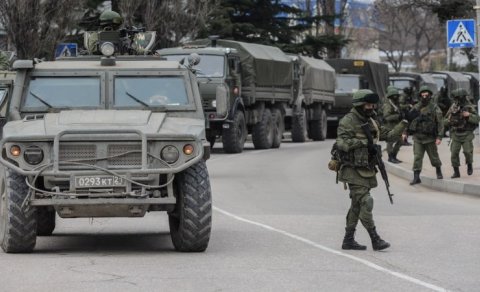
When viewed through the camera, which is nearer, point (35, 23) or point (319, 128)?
point (35, 23)

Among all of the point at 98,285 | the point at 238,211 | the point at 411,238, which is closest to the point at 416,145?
the point at 238,211

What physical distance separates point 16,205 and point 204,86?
18.5 meters

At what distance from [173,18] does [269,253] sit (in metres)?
32.6

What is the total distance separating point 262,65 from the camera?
115 ft

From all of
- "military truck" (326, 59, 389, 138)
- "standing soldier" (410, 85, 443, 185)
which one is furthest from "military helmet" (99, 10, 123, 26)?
"military truck" (326, 59, 389, 138)

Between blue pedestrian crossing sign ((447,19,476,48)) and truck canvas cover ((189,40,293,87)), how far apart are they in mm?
9934

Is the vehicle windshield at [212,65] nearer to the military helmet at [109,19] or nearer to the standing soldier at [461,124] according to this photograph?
the standing soldier at [461,124]

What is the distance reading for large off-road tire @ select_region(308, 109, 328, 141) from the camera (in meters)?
43.7

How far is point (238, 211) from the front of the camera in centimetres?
1667

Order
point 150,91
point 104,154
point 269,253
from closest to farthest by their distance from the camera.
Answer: point 104,154 < point 269,253 < point 150,91

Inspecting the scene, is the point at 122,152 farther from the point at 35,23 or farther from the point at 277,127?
the point at 277,127

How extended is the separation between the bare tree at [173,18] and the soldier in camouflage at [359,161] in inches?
1214

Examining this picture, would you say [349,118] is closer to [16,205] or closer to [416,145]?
[16,205]

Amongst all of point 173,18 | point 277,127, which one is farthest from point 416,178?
point 173,18
